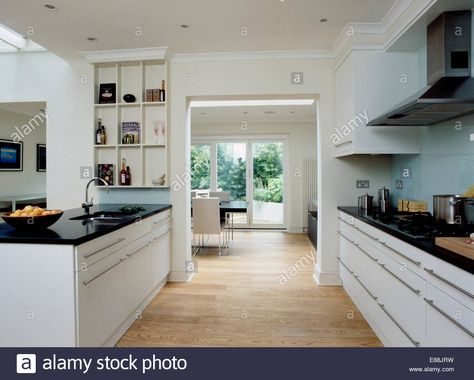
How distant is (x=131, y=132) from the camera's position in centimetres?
356

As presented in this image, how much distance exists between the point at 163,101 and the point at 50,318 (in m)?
2.52

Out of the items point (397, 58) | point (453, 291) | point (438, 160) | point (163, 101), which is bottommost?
point (453, 291)

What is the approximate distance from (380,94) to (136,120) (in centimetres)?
268

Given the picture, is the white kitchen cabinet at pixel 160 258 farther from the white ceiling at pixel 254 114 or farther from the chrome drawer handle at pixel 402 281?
the white ceiling at pixel 254 114

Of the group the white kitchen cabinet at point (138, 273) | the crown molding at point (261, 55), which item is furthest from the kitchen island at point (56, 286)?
the crown molding at point (261, 55)

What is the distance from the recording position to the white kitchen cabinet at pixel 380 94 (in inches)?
110

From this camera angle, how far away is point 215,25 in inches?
110

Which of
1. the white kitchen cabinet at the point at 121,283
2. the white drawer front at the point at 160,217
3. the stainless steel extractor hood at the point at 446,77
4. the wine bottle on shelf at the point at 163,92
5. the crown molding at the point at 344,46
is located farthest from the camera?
the wine bottle on shelf at the point at 163,92

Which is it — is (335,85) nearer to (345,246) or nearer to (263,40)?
(263,40)

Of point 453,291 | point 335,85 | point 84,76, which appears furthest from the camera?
point 84,76

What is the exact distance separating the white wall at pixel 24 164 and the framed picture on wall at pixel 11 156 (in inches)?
3.7

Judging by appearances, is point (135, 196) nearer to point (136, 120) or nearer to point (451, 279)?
point (136, 120)
